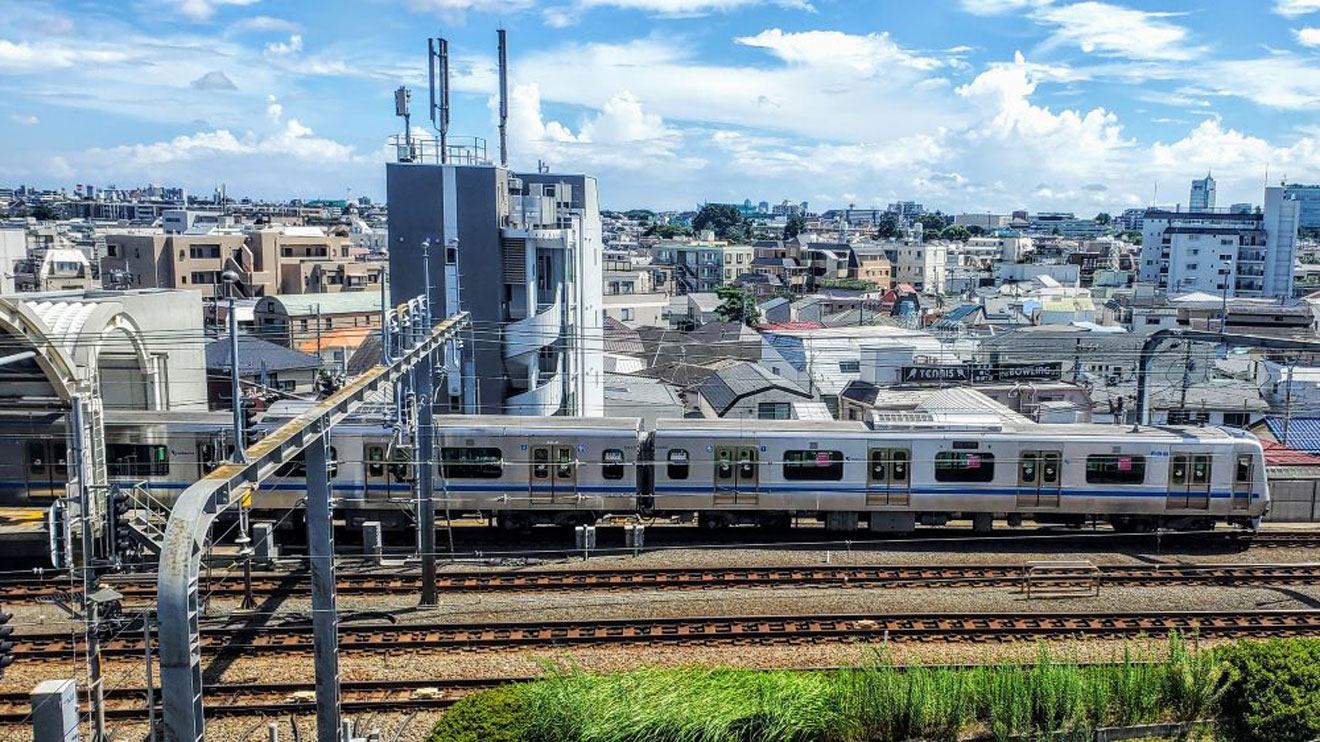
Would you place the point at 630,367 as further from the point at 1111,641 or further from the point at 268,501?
the point at 1111,641

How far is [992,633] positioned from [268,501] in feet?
38.2

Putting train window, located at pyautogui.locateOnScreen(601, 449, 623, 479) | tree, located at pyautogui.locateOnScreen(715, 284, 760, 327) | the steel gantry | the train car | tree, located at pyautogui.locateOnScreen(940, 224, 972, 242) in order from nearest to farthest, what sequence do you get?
the steel gantry
the train car
train window, located at pyautogui.locateOnScreen(601, 449, 623, 479)
tree, located at pyautogui.locateOnScreen(715, 284, 760, 327)
tree, located at pyautogui.locateOnScreen(940, 224, 972, 242)

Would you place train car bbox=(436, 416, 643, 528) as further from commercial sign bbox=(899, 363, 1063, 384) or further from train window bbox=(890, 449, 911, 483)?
commercial sign bbox=(899, 363, 1063, 384)

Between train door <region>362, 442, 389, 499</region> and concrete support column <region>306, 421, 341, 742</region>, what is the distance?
778 centimetres

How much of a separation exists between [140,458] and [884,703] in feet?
44.7

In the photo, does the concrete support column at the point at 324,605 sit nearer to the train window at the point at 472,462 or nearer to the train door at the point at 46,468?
the train window at the point at 472,462

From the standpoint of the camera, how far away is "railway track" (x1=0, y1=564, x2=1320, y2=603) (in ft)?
48.7

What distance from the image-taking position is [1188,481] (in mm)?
17297

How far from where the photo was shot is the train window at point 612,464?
17.0 metres

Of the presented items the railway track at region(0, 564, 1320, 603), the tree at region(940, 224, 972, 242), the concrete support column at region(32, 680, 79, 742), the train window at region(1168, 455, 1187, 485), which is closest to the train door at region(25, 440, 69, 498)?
the railway track at region(0, 564, 1320, 603)

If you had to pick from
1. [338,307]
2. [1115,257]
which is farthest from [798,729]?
[1115,257]

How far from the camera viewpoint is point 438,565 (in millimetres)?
16219

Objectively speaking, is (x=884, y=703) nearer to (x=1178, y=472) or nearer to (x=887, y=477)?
(x=887, y=477)

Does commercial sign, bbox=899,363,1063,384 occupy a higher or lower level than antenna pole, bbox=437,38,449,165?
lower
